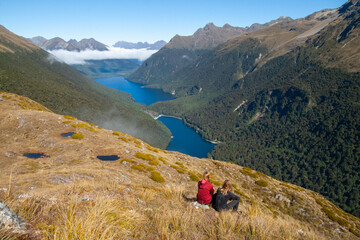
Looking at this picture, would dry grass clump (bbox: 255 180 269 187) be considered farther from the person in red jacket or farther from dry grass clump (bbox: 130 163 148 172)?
the person in red jacket

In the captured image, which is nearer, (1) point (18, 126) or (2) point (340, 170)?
(1) point (18, 126)

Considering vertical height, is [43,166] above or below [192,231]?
below

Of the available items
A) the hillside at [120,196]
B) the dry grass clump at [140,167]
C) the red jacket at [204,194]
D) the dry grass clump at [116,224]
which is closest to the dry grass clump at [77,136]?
the hillside at [120,196]

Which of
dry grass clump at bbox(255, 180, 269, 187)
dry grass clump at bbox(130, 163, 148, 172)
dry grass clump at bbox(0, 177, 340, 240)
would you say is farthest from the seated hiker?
dry grass clump at bbox(255, 180, 269, 187)

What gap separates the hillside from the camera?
5451 mm

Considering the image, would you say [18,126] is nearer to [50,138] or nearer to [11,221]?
[50,138]

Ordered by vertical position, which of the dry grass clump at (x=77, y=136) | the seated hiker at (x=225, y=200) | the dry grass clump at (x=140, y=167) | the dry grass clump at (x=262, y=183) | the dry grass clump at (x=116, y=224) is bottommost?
the dry grass clump at (x=262, y=183)

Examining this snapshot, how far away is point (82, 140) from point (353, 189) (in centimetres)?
23933

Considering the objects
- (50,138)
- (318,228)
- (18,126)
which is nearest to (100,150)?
(50,138)

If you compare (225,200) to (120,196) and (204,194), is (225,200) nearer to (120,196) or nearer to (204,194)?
(204,194)

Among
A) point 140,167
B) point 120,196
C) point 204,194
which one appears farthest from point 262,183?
point 120,196

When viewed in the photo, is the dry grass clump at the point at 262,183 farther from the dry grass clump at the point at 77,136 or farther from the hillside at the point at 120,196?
the dry grass clump at the point at 77,136

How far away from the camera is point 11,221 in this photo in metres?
3.97

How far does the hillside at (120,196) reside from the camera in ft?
17.9
